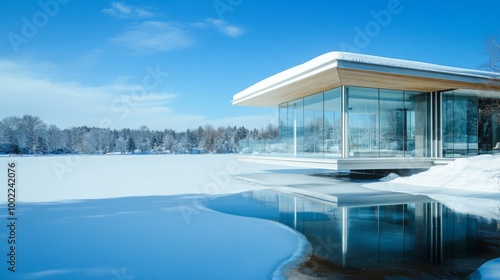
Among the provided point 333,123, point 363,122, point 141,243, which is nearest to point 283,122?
point 333,123

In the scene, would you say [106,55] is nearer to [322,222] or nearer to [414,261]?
[322,222]

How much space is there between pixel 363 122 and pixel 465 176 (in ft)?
14.1

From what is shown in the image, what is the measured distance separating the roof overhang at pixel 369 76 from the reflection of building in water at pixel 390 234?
17.3 feet

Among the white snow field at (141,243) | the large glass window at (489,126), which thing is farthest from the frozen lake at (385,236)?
the large glass window at (489,126)

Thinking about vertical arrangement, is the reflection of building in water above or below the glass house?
below

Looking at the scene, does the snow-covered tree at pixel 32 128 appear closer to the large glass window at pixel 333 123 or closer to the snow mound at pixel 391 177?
the large glass window at pixel 333 123

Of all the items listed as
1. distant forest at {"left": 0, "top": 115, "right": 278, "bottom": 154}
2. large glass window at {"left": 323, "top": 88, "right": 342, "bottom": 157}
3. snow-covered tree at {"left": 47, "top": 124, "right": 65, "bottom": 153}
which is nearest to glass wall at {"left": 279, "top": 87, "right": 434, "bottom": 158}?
large glass window at {"left": 323, "top": 88, "right": 342, "bottom": 157}

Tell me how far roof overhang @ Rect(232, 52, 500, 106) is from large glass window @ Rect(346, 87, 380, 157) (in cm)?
47

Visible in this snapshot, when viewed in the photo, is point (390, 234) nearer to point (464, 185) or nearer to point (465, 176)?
point (464, 185)

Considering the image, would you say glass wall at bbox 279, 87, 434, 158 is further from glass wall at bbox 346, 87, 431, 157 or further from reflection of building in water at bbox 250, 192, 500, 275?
reflection of building in water at bbox 250, 192, 500, 275

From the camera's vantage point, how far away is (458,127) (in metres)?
15.7

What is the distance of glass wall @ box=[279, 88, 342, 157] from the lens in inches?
575

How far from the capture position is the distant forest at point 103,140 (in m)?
62.0

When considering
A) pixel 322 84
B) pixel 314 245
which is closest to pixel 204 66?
pixel 322 84
